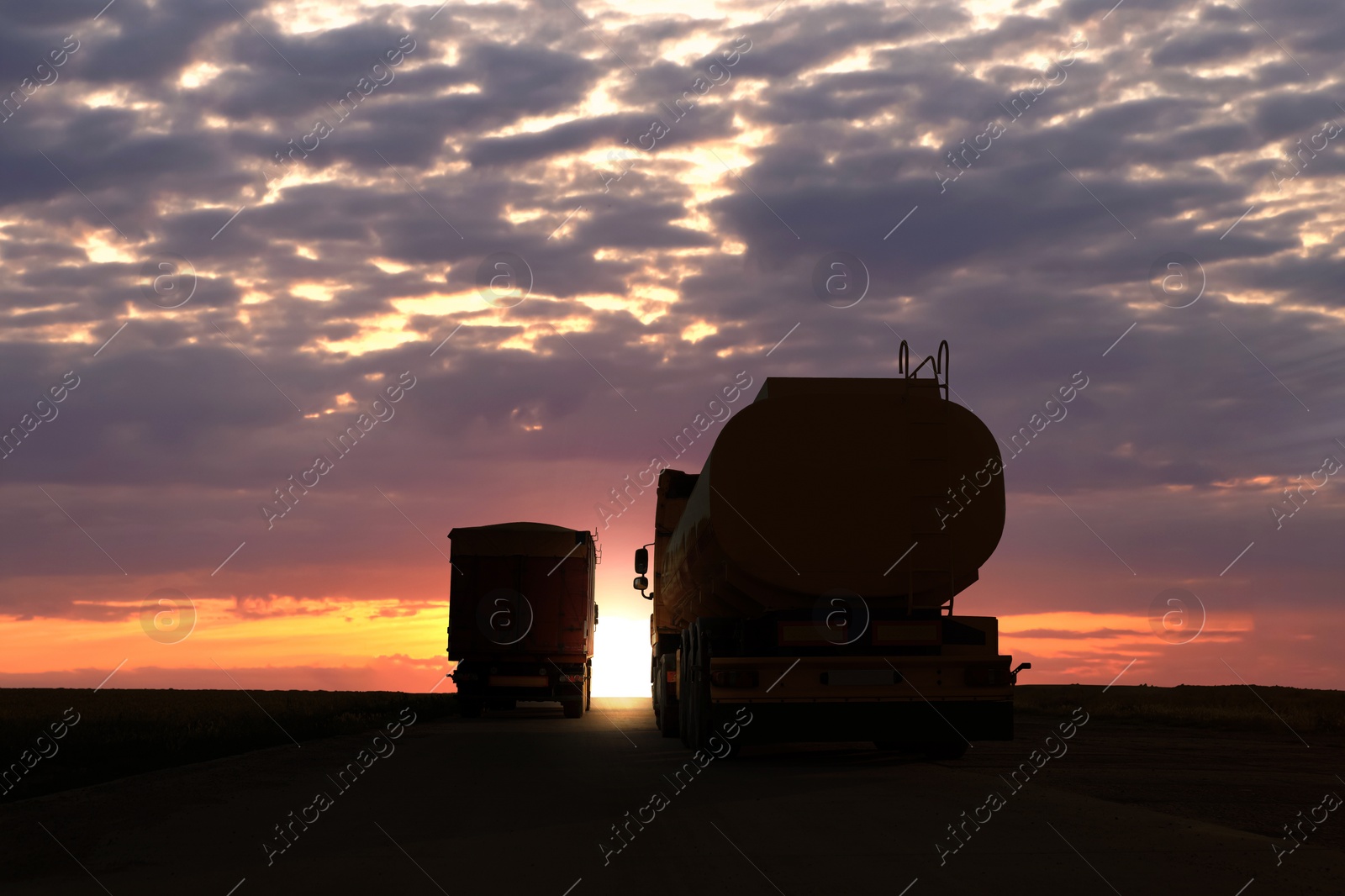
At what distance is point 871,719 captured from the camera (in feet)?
44.6

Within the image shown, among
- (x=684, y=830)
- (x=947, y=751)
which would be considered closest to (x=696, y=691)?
(x=947, y=751)

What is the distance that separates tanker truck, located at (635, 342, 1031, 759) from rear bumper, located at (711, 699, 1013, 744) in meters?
0.01

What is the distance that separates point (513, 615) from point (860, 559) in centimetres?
1571

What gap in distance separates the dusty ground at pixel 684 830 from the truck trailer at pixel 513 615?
12.5 metres

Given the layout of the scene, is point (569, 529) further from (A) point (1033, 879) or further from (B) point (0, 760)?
(A) point (1033, 879)

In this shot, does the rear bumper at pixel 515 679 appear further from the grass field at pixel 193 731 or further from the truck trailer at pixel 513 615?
the grass field at pixel 193 731

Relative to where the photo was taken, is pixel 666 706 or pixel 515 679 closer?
pixel 666 706

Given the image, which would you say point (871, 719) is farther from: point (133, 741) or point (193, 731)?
point (193, 731)

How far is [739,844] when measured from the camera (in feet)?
25.8

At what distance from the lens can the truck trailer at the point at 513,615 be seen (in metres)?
27.8

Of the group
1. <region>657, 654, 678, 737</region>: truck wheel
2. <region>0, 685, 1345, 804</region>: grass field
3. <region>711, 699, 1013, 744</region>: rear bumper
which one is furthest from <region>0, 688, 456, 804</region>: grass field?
<region>711, 699, 1013, 744</region>: rear bumper

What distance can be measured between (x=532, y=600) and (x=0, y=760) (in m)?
14.2

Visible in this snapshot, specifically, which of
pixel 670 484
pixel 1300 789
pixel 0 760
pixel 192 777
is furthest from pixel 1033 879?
pixel 670 484

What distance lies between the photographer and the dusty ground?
21.8 ft
